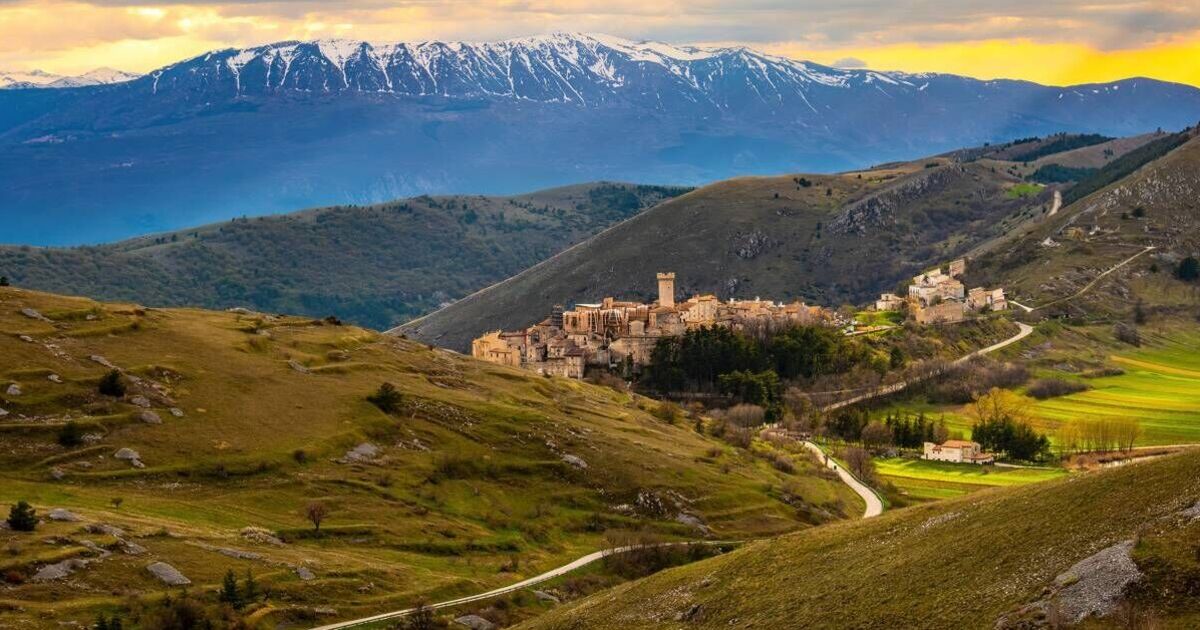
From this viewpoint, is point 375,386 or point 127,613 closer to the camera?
point 127,613

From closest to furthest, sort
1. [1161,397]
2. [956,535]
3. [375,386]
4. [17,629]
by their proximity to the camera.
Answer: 1. [956,535]
2. [17,629]
3. [375,386]
4. [1161,397]

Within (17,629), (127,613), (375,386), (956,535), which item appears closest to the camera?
(956,535)

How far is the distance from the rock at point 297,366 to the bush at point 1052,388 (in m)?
102

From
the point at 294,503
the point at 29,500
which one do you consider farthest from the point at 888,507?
the point at 29,500

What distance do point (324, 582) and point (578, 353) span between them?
11200 centimetres

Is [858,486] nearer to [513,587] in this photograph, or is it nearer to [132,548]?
[513,587]

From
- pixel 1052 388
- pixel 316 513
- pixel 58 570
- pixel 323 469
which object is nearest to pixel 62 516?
pixel 58 570

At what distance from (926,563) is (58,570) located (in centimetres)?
3986

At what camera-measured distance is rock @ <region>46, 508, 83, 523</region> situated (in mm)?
69625

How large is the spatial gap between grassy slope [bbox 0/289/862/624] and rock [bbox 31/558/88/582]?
0.54m

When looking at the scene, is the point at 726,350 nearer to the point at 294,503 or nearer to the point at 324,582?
the point at 294,503

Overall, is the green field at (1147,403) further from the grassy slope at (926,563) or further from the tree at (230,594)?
the tree at (230,594)

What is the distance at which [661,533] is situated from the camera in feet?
318

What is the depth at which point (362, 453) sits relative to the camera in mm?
97250
